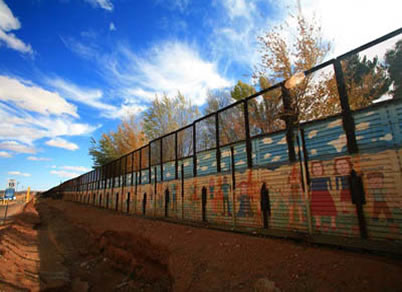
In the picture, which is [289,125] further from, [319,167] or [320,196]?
[320,196]

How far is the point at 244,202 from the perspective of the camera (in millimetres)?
8016

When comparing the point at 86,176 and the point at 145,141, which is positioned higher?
the point at 145,141

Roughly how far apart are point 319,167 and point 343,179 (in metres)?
0.65

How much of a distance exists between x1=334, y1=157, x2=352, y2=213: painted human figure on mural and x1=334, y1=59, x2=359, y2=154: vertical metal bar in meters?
0.31

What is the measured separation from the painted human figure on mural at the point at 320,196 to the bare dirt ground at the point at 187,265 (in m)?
0.94

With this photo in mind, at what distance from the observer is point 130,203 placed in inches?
744

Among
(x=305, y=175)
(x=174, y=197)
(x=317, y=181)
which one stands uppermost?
(x=305, y=175)

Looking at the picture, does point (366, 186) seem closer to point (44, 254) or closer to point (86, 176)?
point (44, 254)

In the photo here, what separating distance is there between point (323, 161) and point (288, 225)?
211 cm

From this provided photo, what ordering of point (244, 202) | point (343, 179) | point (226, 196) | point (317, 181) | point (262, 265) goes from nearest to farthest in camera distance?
point (262, 265) < point (343, 179) < point (317, 181) < point (244, 202) < point (226, 196)

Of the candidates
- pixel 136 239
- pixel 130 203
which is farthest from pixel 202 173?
pixel 130 203

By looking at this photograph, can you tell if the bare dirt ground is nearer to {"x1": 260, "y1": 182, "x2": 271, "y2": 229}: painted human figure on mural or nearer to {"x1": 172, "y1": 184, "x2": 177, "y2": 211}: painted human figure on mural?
{"x1": 260, "y1": 182, "x2": 271, "y2": 229}: painted human figure on mural

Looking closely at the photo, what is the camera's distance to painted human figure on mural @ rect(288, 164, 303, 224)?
6.31 meters

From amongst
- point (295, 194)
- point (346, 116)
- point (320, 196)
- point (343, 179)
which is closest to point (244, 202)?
point (295, 194)
